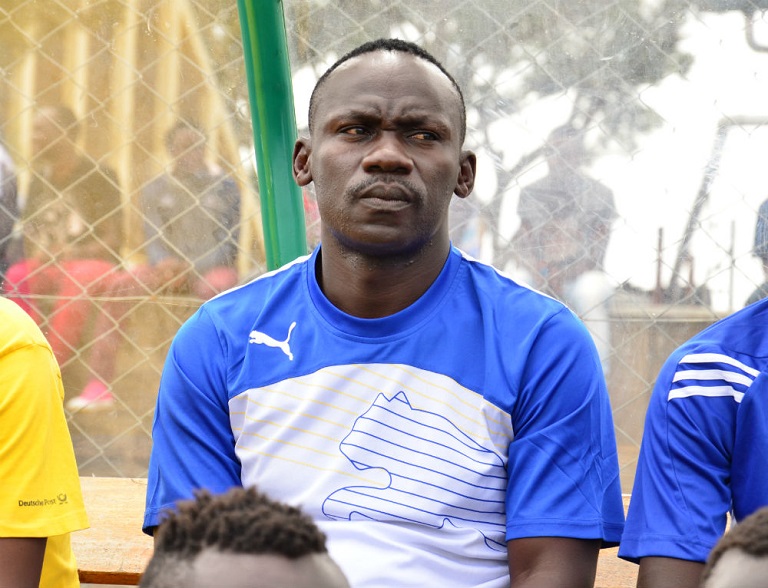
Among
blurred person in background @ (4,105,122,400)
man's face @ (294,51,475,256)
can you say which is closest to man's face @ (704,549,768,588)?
man's face @ (294,51,475,256)

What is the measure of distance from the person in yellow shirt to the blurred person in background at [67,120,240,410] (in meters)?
0.89

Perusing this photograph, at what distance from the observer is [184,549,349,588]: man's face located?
3.19 feet

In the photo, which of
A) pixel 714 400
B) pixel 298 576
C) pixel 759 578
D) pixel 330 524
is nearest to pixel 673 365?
pixel 714 400

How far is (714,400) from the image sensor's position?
2.00m

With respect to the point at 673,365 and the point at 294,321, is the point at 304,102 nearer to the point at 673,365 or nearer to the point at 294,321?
the point at 294,321

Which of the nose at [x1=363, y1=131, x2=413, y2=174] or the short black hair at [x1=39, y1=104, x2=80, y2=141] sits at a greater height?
the short black hair at [x1=39, y1=104, x2=80, y2=141]

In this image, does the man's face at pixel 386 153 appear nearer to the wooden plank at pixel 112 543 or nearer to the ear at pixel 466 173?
the ear at pixel 466 173

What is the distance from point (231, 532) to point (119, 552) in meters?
1.89

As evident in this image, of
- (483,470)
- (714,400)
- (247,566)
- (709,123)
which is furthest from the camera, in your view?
(709,123)

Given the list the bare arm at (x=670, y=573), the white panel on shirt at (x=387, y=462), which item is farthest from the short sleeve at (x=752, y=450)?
the white panel on shirt at (x=387, y=462)

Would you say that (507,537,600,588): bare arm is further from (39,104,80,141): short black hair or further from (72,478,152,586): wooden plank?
(39,104,80,141): short black hair

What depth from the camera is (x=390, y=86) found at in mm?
2350

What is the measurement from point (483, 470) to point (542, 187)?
110 centimetres

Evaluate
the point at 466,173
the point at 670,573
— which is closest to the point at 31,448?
the point at 466,173
